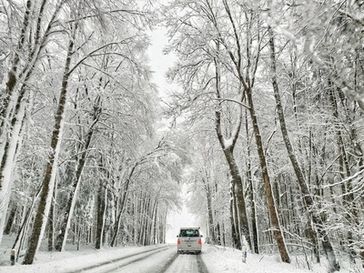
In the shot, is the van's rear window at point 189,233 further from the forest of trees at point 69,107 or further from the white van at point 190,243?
the forest of trees at point 69,107

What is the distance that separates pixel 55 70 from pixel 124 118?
3.70 metres

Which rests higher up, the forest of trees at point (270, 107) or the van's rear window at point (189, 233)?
the forest of trees at point (270, 107)

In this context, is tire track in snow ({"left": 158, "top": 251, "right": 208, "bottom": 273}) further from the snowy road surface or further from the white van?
the white van

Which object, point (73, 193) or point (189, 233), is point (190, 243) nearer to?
point (189, 233)

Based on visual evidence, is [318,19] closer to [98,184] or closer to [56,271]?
[56,271]

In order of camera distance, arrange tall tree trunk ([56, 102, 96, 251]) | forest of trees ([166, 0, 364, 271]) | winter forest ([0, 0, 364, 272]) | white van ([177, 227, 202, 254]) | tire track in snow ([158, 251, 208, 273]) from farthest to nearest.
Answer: white van ([177, 227, 202, 254]) → tall tree trunk ([56, 102, 96, 251]) → forest of trees ([166, 0, 364, 271]) → tire track in snow ([158, 251, 208, 273]) → winter forest ([0, 0, 364, 272])

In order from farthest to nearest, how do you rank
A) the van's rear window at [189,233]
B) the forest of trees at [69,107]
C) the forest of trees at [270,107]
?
the van's rear window at [189,233] → the forest of trees at [270,107] → the forest of trees at [69,107]

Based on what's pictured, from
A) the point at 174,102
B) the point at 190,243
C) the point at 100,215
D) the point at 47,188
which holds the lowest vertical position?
the point at 190,243

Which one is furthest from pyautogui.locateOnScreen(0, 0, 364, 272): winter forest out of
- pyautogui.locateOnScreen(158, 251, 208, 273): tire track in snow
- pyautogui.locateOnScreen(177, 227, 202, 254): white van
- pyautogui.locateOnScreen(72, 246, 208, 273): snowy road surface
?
pyautogui.locateOnScreen(177, 227, 202, 254): white van

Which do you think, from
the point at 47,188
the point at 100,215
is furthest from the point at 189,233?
the point at 47,188

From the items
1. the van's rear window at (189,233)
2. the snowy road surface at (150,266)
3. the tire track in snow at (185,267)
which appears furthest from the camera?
the van's rear window at (189,233)

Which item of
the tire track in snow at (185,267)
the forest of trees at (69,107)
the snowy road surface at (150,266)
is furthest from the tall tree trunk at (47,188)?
the tire track in snow at (185,267)

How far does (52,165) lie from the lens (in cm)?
1029

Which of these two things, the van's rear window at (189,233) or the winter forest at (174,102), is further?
the van's rear window at (189,233)
